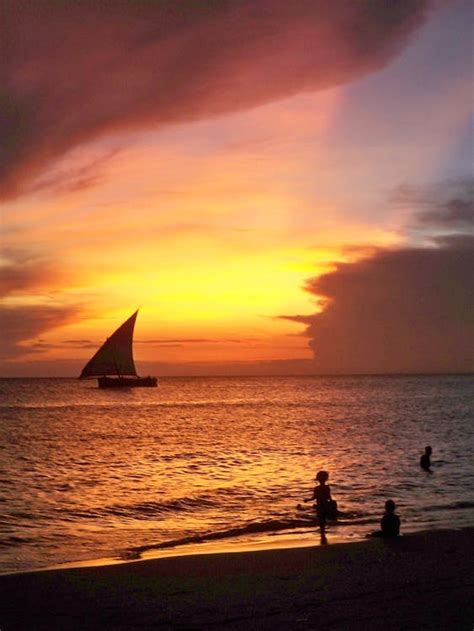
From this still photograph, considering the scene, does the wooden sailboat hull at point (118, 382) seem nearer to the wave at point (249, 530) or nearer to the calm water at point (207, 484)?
the calm water at point (207, 484)

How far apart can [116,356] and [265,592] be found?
109 m

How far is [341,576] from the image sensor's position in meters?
11.1

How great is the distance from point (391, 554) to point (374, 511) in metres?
7.73

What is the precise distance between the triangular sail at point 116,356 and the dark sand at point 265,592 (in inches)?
3888

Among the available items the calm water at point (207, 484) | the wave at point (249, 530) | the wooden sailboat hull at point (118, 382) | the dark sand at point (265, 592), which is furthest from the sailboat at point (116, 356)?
the dark sand at point (265, 592)

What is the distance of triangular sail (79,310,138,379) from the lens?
370 ft

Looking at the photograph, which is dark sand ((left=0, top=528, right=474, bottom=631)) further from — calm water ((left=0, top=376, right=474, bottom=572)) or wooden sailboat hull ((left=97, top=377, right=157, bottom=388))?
wooden sailboat hull ((left=97, top=377, right=157, bottom=388))

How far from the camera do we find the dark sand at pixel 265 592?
340 inches

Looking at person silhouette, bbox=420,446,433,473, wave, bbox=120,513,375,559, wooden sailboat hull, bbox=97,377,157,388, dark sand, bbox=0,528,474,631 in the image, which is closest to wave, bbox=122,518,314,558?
wave, bbox=120,513,375,559

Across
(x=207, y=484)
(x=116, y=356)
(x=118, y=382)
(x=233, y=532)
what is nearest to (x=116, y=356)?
(x=116, y=356)

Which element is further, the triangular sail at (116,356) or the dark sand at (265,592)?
the triangular sail at (116,356)

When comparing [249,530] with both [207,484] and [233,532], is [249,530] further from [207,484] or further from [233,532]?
[207,484]

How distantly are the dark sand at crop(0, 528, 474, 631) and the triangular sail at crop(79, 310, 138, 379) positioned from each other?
98.7m

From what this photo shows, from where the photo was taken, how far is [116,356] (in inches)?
4616
